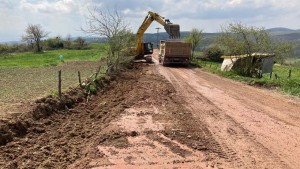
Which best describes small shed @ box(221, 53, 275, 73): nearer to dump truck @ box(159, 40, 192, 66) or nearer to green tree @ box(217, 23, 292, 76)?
green tree @ box(217, 23, 292, 76)

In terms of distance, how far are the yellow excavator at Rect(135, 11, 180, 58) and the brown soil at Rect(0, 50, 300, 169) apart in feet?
62.0

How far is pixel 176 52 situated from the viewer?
3459 cm

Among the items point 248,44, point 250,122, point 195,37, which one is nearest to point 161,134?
point 250,122

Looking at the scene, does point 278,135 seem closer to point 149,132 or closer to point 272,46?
point 149,132

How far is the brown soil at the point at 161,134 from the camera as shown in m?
8.92

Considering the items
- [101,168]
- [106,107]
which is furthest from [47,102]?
[101,168]

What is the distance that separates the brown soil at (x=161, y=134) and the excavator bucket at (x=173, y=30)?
18846 mm

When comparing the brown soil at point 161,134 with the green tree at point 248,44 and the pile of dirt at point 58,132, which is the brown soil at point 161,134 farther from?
the green tree at point 248,44

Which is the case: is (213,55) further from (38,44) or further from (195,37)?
(38,44)

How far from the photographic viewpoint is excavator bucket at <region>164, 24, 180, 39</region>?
116 ft

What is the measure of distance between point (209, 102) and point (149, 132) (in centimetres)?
564

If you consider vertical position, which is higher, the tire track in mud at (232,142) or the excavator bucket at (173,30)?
the excavator bucket at (173,30)

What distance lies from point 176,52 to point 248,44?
8.63 metres

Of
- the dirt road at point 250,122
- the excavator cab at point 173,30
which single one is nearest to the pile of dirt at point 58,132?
the dirt road at point 250,122
